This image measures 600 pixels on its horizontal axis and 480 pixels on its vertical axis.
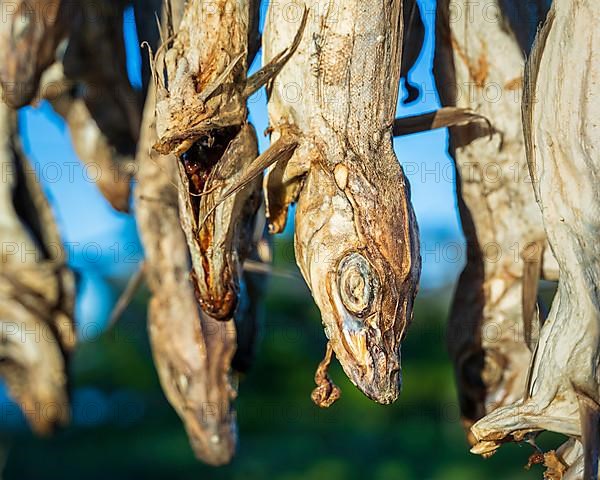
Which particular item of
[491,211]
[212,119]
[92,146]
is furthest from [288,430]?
[212,119]

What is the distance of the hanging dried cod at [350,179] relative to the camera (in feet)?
2.24

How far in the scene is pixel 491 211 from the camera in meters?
0.99

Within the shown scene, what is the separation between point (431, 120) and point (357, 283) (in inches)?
8.3

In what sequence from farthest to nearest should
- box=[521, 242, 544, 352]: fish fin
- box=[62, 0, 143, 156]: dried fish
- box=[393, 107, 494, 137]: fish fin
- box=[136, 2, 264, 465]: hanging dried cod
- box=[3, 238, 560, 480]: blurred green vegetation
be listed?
box=[3, 238, 560, 480]: blurred green vegetation → box=[62, 0, 143, 156]: dried fish → box=[136, 2, 264, 465]: hanging dried cod → box=[521, 242, 544, 352]: fish fin → box=[393, 107, 494, 137]: fish fin

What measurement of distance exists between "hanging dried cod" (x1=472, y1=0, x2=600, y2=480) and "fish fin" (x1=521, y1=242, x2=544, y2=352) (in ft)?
0.74

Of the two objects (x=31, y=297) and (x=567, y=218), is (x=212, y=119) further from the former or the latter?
(x=31, y=297)

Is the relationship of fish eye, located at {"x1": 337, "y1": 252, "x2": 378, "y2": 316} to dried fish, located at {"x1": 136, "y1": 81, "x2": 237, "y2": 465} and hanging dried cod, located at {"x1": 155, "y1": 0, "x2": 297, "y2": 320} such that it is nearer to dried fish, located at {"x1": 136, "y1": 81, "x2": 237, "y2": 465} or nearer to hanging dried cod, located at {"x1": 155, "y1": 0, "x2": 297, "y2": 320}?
hanging dried cod, located at {"x1": 155, "y1": 0, "x2": 297, "y2": 320}

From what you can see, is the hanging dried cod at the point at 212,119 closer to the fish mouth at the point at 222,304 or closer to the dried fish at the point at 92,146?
the fish mouth at the point at 222,304

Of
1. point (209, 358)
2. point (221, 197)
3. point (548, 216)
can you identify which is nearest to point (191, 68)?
point (221, 197)

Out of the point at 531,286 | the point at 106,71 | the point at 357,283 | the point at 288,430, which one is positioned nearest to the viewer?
the point at 357,283

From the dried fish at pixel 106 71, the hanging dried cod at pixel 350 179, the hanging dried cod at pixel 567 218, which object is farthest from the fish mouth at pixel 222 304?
the dried fish at pixel 106 71

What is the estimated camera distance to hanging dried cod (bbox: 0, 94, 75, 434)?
1308 millimetres

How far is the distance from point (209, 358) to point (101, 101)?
473mm

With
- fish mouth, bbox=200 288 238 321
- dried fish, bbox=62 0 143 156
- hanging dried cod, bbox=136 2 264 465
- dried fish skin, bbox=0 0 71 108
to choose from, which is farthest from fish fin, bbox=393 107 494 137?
dried fish, bbox=62 0 143 156
